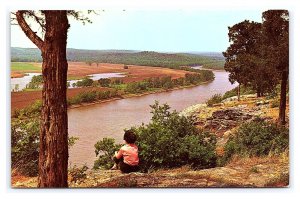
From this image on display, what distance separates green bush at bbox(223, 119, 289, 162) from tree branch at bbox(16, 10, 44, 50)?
237cm

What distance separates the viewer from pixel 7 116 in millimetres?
6672

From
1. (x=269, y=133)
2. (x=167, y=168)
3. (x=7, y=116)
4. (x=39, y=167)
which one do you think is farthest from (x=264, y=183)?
(x=7, y=116)

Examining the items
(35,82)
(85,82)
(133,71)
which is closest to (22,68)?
(35,82)

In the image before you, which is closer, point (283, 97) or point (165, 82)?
point (283, 97)

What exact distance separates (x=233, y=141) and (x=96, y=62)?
1.81 meters

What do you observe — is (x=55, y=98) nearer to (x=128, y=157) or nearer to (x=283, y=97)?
(x=128, y=157)

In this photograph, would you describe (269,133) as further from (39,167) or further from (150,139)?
(39,167)

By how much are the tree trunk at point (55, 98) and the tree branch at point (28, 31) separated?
77 millimetres

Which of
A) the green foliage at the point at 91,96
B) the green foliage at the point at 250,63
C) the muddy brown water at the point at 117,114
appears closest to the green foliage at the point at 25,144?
the muddy brown water at the point at 117,114

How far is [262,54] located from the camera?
6.82m

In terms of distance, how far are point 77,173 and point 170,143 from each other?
110cm

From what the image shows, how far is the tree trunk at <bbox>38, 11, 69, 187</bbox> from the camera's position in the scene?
6355 millimetres

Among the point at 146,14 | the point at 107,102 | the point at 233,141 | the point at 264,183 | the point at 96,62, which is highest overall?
the point at 146,14

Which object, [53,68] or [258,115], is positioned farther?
[258,115]
